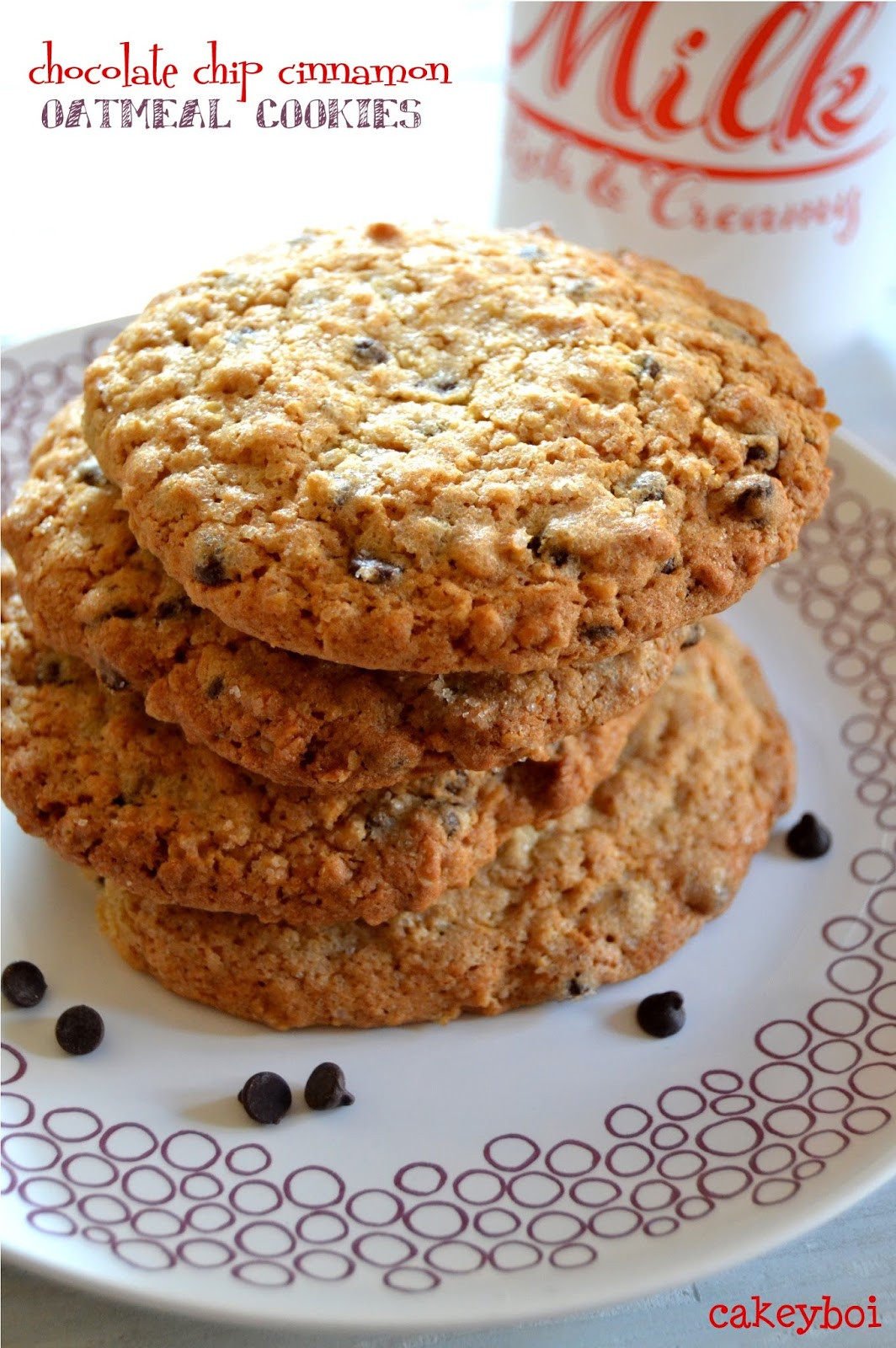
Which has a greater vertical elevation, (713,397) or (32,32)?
(32,32)

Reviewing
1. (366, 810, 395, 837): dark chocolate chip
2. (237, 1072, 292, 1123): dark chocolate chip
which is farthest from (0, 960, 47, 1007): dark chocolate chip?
(366, 810, 395, 837): dark chocolate chip

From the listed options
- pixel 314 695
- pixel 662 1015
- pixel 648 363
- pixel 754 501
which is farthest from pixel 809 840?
pixel 314 695

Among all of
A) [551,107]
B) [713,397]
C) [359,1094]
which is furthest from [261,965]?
[551,107]

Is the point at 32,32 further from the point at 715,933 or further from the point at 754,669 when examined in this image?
the point at 715,933

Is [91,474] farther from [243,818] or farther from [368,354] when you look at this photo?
[243,818]

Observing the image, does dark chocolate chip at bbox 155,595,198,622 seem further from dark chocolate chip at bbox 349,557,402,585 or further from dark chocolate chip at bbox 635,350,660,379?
dark chocolate chip at bbox 635,350,660,379
